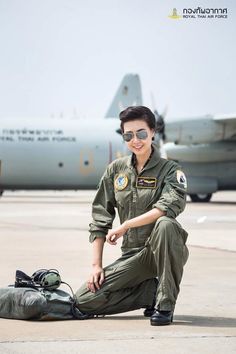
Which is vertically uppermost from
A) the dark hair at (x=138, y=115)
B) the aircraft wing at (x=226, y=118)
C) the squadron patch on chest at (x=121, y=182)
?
the dark hair at (x=138, y=115)

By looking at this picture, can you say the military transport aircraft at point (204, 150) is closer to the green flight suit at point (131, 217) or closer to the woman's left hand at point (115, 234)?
the green flight suit at point (131, 217)

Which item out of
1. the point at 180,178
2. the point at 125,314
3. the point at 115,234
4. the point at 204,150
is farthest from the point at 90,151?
the point at 115,234

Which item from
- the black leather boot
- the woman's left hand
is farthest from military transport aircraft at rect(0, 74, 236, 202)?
the black leather boot

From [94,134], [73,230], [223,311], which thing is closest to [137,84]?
[94,134]

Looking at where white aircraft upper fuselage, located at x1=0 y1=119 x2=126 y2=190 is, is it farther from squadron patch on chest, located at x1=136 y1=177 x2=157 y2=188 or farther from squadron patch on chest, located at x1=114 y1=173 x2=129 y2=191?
squadron patch on chest, located at x1=136 y1=177 x2=157 y2=188

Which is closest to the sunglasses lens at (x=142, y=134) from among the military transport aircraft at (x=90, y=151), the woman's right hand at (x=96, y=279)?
the woman's right hand at (x=96, y=279)

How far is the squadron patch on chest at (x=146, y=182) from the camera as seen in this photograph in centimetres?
653

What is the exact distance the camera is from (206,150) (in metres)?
32.3

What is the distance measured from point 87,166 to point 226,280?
1023 inches

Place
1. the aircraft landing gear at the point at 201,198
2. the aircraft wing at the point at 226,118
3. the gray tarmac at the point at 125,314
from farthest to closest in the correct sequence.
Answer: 1. the aircraft landing gear at the point at 201,198
2. the aircraft wing at the point at 226,118
3. the gray tarmac at the point at 125,314

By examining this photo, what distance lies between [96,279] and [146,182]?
2.61 ft

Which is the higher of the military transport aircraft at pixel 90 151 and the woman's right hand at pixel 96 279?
the woman's right hand at pixel 96 279

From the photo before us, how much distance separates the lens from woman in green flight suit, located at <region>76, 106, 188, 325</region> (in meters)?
6.45

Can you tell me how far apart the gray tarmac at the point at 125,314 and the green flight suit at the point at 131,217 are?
6.1 inches
